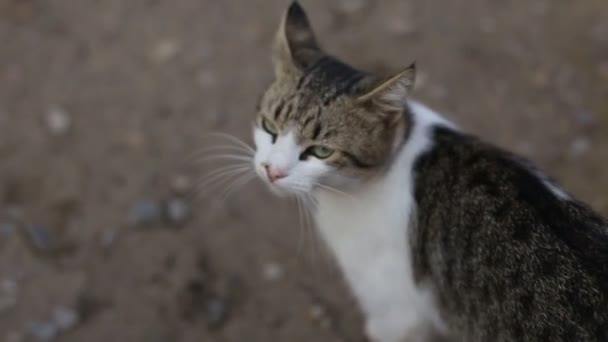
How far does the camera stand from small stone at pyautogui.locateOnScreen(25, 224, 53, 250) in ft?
9.25

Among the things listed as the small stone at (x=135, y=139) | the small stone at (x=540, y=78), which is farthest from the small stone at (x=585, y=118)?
the small stone at (x=135, y=139)

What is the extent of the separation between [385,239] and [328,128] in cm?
36

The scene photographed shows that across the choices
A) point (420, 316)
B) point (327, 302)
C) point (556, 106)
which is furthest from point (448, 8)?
point (420, 316)

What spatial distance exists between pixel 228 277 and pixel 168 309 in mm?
241

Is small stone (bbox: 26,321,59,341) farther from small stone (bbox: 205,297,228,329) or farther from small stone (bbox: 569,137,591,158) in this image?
small stone (bbox: 569,137,591,158)

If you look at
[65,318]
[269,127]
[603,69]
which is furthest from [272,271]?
[603,69]

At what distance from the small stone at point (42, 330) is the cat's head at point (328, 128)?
1110 millimetres

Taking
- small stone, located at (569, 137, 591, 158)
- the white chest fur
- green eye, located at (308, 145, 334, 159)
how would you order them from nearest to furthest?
green eye, located at (308, 145, 334, 159) → the white chest fur → small stone, located at (569, 137, 591, 158)

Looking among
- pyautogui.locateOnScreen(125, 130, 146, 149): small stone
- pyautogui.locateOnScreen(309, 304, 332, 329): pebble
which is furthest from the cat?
pyautogui.locateOnScreen(125, 130, 146, 149): small stone

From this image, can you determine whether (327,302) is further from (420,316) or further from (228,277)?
(420,316)

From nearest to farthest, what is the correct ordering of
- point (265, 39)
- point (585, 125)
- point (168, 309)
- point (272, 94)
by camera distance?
point (272, 94), point (168, 309), point (585, 125), point (265, 39)

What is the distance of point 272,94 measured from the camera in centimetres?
212

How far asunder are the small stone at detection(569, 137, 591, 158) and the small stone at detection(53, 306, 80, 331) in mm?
1995

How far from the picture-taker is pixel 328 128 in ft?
6.49
